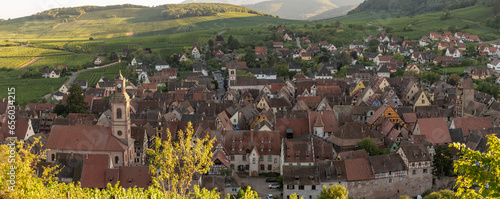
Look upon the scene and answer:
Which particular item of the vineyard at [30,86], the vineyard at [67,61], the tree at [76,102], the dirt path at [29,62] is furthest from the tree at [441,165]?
the dirt path at [29,62]

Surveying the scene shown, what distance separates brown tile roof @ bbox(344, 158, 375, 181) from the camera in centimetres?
4084

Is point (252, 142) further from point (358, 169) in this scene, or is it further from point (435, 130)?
point (435, 130)

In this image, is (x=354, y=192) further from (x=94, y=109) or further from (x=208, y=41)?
(x=208, y=41)

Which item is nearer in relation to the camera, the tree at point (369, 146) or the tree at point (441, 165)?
the tree at point (441, 165)

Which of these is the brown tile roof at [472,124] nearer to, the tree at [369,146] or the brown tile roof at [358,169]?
the tree at [369,146]

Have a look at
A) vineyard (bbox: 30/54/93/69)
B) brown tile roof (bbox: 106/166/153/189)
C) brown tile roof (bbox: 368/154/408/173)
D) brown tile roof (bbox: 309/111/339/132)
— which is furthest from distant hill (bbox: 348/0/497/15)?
brown tile roof (bbox: 106/166/153/189)

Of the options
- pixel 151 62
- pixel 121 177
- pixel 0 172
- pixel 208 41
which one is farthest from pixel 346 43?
pixel 0 172

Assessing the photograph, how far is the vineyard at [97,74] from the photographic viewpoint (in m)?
106

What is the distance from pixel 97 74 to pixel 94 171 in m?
77.7

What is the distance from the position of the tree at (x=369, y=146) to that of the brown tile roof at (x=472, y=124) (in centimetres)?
1299

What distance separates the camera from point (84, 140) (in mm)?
43219

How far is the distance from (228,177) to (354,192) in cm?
1052

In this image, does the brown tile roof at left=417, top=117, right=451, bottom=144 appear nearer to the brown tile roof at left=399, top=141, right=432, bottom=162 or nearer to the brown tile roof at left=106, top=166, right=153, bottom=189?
the brown tile roof at left=399, top=141, right=432, bottom=162

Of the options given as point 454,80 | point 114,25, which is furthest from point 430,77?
point 114,25
